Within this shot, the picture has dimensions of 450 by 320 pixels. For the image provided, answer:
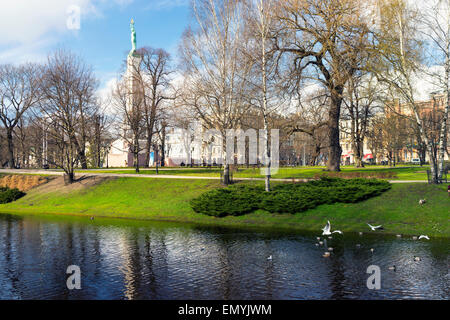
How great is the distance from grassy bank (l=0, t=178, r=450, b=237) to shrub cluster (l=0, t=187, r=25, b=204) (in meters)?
1.01

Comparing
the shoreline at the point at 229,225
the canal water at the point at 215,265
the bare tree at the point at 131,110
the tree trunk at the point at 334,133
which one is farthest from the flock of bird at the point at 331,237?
the bare tree at the point at 131,110

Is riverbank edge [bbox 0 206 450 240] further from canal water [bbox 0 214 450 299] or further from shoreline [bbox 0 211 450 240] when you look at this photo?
canal water [bbox 0 214 450 299]

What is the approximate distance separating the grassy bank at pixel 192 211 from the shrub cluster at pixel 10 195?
1011 millimetres

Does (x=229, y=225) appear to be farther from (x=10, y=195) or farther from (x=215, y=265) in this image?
(x=10, y=195)

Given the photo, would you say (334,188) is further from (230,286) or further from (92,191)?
(92,191)

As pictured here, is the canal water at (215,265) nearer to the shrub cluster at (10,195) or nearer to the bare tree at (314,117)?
the bare tree at (314,117)

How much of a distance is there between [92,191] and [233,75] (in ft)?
59.9

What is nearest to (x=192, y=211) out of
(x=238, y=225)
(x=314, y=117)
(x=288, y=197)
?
(x=238, y=225)

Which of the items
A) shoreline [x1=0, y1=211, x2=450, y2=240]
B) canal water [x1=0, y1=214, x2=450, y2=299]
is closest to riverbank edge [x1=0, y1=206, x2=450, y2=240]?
shoreline [x1=0, y1=211, x2=450, y2=240]

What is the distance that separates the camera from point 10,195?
3906cm

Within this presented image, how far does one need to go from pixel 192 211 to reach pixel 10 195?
73.8 feet

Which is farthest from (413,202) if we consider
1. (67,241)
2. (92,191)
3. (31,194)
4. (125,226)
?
(31,194)

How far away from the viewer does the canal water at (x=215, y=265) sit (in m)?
11.3

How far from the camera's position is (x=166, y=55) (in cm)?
5728
